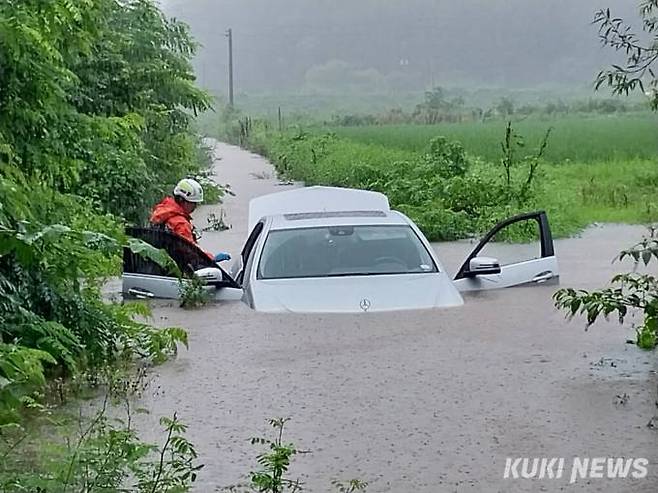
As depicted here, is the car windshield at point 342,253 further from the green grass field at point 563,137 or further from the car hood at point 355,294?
the green grass field at point 563,137

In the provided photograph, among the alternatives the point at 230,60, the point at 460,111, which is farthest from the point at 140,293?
the point at 230,60

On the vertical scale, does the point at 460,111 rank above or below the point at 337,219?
below

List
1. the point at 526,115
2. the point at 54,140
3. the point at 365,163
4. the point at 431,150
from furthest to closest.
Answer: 1. the point at 526,115
2. the point at 365,163
3. the point at 431,150
4. the point at 54,140

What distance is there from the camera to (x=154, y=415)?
6988 mm

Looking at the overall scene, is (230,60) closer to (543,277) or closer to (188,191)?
(188,191)

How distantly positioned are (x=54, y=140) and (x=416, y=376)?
8.91ft

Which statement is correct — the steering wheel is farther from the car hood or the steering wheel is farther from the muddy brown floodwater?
the muddy brown floodwater

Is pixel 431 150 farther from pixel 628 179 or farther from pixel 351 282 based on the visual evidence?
pixel 351 282

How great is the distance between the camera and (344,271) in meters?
9.98

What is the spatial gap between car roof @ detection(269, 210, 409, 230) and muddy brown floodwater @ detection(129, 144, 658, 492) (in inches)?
37.2

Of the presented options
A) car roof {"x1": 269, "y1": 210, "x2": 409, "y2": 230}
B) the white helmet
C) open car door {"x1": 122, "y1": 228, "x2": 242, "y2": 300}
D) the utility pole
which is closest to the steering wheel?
car roof {"x1": 269, "y1": 210, "x2": 409, "y2": 230}

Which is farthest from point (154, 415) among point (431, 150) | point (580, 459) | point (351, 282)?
point (431, 150)

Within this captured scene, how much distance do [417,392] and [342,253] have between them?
2.80 m

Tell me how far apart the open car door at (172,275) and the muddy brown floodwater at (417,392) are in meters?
0.19
